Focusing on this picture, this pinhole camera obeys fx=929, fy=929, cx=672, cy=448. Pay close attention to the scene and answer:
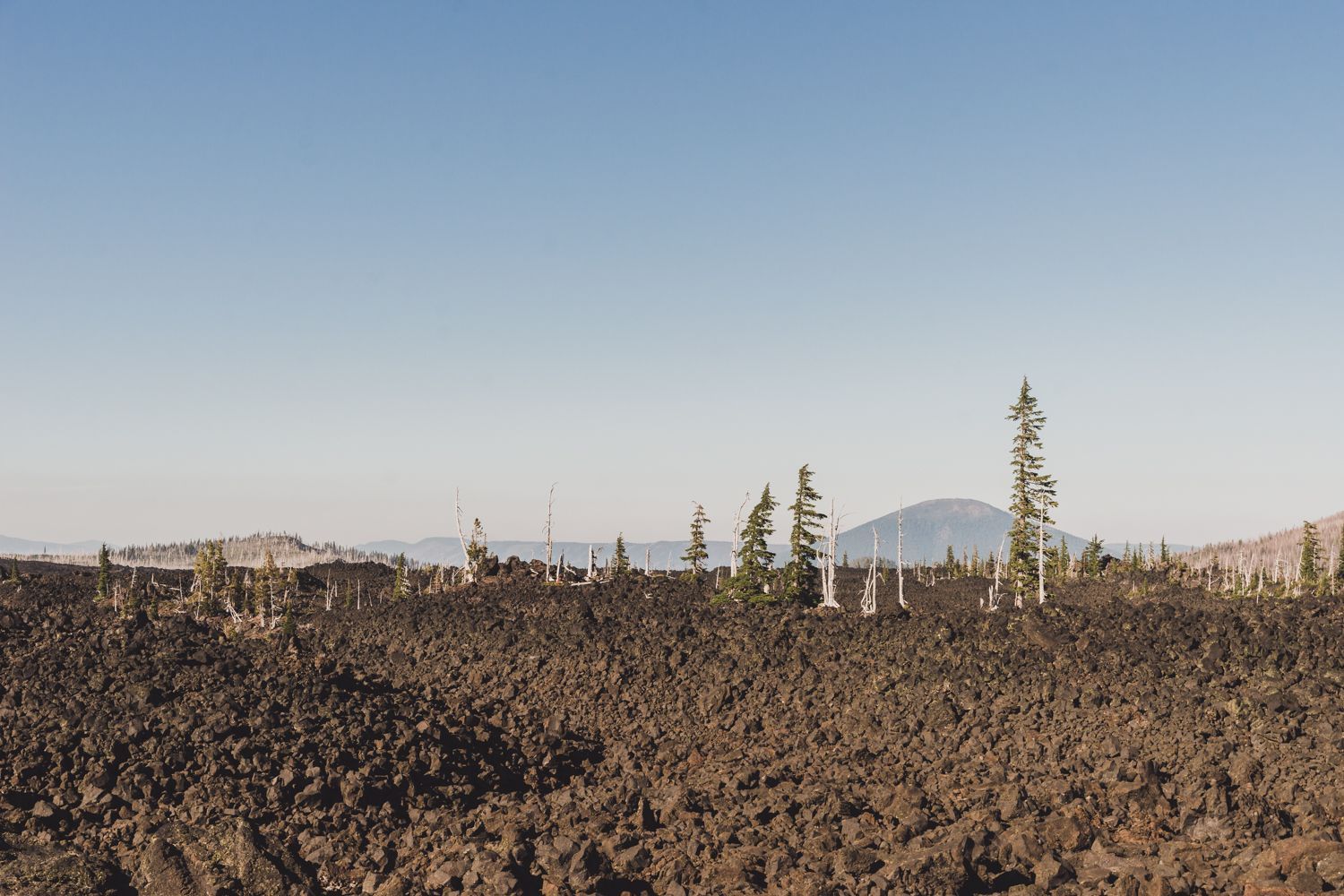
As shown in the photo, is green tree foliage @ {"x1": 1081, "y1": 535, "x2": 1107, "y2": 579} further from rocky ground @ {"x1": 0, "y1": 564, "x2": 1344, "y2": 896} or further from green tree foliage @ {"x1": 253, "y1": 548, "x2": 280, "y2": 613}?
green tree foliage @ {"x1": 253, "y1": 548, "x2": 280, "y2": 613}

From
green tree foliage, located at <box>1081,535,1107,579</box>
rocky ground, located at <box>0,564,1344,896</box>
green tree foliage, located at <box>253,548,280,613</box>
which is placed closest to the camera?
rocky ground, located at <box>0,564,1344,896</box>

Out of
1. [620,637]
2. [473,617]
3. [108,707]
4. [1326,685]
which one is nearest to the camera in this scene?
[1326,685]

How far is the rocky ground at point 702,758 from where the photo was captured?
1620cm

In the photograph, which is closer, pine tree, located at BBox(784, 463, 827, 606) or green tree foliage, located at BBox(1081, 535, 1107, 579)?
pine tree, located at BBox(784, 463, 827, 606)

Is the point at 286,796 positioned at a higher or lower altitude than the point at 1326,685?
lower

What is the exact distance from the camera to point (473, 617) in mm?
43531

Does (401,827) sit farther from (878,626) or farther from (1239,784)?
(878,626)

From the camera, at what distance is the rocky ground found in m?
16.2

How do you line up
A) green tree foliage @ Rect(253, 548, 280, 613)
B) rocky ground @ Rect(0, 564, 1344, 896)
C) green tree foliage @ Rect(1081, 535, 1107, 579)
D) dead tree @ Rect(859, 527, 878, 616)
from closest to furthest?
rocky ground @ Rect(0, 564, 1344, 896)
dead tree @ Rect(859, 527, 878, 616)
green tree foliage @ Rect(253, 548, 280, 613)
green tree foliage @ Rect(1081, 535, 1107, 579)

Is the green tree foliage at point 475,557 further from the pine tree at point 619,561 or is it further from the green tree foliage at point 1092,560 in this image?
the green tree foliage at point 1092,560

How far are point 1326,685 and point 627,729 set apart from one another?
19.2 meters

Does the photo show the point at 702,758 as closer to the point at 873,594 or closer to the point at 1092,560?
the point at 873,594

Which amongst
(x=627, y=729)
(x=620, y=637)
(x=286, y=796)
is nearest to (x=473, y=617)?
(x=620, y=637)

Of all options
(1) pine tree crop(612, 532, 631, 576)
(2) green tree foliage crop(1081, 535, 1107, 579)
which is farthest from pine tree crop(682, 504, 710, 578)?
(2) green tree foliage crop(1081, 535, 1107, 579)
